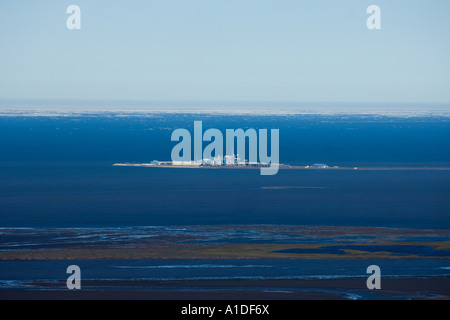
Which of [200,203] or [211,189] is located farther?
[211,189]

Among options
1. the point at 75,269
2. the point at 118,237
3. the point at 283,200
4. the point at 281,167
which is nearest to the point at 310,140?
the point at 281,167

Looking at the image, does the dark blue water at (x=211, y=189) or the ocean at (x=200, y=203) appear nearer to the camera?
the ocean at (x=200, y=203)

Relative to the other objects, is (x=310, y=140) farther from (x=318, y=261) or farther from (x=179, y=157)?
(x=318, y=261)

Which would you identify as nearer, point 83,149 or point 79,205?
point 79,205

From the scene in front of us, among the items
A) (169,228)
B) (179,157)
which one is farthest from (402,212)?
(179,157)

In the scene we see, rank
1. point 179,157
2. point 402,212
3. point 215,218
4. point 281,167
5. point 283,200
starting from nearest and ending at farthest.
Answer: point 215,218, point 402,212, point 283,200, point 281,167, point 179,157

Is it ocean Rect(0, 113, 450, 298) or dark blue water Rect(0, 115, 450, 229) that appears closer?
ocean Rect(0, 113, 450, 298)

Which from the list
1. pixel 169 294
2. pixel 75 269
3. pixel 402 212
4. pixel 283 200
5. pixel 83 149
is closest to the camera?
pixel 169 294
